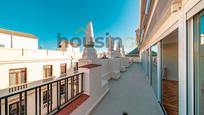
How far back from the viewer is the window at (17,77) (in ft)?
20.1

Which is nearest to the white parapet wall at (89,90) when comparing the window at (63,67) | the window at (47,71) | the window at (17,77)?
the window at (17,77)

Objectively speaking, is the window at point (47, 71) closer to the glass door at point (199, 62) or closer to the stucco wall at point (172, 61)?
the stucco wall at point (172, 61)

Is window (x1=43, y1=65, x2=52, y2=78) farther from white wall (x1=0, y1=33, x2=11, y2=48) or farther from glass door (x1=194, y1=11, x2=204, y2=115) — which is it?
glass door (x1=194, y1=11, x2=204, y2=115)

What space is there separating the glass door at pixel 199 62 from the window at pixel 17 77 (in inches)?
296

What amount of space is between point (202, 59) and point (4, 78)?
7428 mm

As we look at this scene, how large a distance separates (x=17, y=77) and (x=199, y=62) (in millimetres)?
7758

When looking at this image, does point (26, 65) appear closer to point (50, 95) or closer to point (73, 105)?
point (50, 95)

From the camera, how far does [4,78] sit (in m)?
5.67

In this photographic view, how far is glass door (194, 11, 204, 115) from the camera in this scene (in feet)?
4.13

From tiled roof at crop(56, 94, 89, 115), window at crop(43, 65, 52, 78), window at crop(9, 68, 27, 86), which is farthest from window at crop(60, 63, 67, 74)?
tiled roof at crop(56, 94, 89, 115)

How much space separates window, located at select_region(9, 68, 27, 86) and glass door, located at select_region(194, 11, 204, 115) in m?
Answer: 7.52

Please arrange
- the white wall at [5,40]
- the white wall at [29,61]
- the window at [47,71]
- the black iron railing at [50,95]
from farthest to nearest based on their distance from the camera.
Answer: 1. the white wall at [5,40]
2. the window at [47,71]
3. the white wall at [29,61]
4. the black iron railing at [50,95]

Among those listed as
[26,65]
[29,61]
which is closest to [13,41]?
[29,61]

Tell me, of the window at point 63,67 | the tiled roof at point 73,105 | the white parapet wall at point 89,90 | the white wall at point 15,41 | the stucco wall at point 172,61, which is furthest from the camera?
the white wall at point 15,41
